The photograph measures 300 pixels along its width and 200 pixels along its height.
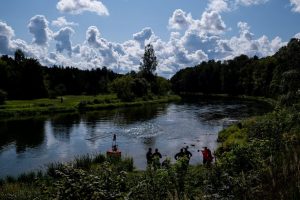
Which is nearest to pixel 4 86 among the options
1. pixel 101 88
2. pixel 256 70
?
pixel 101 88

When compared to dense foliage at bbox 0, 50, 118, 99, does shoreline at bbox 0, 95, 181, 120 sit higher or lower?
lower

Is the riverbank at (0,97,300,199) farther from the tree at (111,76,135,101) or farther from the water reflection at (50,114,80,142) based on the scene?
the tree at (111,76,135,101)

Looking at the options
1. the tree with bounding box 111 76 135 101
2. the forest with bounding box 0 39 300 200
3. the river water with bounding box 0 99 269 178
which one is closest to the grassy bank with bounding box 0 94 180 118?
the river water with bounding box 0 99 269 178

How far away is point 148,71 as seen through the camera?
17612 cm

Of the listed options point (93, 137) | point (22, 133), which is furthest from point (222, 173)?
point (22, 133)

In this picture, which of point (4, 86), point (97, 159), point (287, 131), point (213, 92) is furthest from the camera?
point (213, 92)

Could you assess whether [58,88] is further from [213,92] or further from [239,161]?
[239,161]

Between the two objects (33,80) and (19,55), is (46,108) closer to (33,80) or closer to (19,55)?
(33,80)

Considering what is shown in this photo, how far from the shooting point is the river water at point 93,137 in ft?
142

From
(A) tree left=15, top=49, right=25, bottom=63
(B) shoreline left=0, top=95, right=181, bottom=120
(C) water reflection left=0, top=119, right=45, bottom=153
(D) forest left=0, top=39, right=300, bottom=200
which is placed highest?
(A) tree left=15, top=49, right=25, bottom=63

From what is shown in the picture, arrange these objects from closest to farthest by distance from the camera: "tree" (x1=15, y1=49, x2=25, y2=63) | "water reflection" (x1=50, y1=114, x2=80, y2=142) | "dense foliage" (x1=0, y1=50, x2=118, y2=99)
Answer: "water reflection" (x1=50, y1=114, x2=80, y2=142) < "dense foliage" (x1=0, y1=50, x2=118, y2=99) < "tree" (x1=15, y1=49, x2=25, y2=63)

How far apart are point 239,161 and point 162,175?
176 inches

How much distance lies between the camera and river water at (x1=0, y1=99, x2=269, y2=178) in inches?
1706

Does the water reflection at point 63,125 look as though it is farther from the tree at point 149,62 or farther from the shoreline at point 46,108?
the tree at point 149,62
